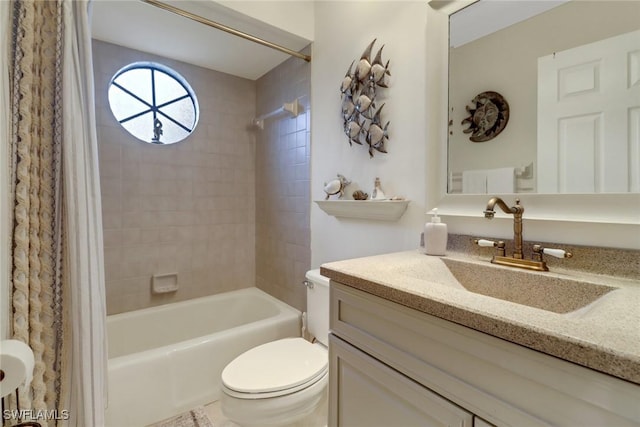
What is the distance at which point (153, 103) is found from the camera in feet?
7.08

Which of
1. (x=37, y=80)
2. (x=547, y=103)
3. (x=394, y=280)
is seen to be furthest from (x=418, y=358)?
(x=37, y=80)

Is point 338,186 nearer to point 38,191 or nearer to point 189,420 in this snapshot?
point 38,191

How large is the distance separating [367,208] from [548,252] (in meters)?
0.74

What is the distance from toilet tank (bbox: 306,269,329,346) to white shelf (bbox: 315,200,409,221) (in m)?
0.37

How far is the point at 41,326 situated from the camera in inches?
28.9

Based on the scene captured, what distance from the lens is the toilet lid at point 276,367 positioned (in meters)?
1.12

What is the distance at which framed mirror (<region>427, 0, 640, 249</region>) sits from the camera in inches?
32.1

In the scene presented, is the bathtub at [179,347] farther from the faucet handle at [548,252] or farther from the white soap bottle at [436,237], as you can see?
the faucet handle at [548,252]

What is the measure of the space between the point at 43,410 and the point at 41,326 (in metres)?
0.22

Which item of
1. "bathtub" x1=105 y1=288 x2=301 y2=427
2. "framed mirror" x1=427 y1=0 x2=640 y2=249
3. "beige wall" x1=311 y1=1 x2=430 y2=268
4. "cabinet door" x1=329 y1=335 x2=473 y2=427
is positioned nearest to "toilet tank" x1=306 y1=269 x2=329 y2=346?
"beige wall" x1=311 y1=1 x2=430 y2=268

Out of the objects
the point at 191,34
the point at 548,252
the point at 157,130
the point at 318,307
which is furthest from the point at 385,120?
the point at 157,130

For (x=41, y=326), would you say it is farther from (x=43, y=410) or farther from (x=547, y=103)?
(x=547, y=103)

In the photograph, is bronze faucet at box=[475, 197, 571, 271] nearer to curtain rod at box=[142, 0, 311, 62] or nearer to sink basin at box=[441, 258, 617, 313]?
sink basin at box=[441, 258, 617, 313]

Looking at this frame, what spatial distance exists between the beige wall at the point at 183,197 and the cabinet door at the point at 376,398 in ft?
5.66
